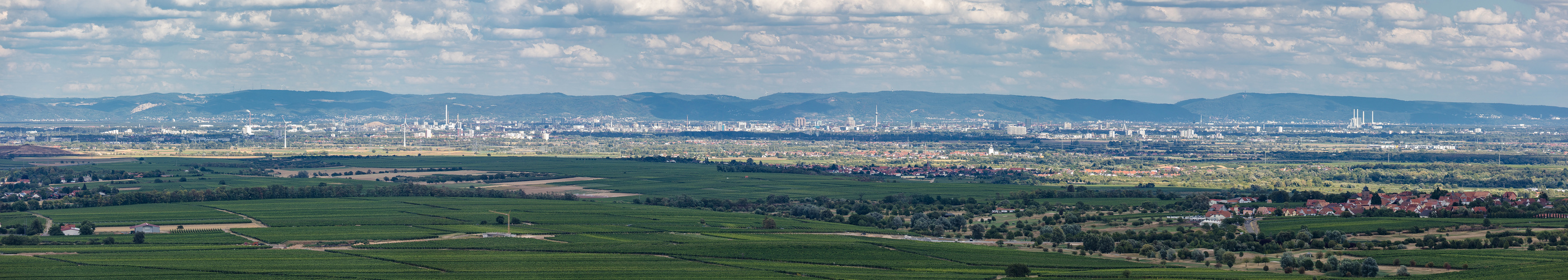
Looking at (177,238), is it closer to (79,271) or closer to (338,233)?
(338,233)

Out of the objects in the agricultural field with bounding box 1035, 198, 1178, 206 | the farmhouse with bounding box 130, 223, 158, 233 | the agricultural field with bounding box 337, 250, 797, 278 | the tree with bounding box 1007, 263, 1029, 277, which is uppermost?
the agricultural field with bounding box 1035, 198, 1178, 206

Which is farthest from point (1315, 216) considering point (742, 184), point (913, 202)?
point (742, 184)

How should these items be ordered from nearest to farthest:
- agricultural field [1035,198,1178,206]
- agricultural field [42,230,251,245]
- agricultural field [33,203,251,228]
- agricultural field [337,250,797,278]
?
agricultural field [337,250,797,278]
agricultural field [42,230,251,245]
agricultural field [33,203,251,228]
agricultural field [1035,198,1178,206]

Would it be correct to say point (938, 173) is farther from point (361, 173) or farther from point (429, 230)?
point (429, 230)

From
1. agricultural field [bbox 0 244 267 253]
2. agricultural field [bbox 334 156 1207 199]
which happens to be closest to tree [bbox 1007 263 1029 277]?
agricultural field [bbox 0 244 267 253]

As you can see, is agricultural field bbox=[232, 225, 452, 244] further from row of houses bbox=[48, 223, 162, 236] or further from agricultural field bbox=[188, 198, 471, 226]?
row of houses bbox=[48, 223, 162, 236]

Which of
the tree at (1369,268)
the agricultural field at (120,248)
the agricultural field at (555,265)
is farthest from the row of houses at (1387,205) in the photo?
the agricultural field at (120,248)

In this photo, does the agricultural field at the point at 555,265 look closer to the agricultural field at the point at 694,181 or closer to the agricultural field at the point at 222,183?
the agricultural field at the point at 694,181
